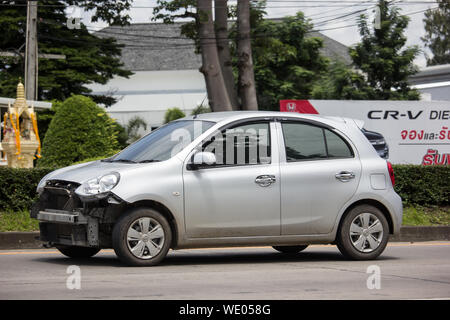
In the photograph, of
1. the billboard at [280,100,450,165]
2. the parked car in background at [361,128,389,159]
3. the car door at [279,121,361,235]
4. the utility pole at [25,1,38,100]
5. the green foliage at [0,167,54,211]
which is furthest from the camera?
the utility pole at [25,1,38,100]

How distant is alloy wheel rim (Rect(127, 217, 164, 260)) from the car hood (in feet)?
2.14

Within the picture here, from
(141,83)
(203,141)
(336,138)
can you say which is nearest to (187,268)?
(203,141)

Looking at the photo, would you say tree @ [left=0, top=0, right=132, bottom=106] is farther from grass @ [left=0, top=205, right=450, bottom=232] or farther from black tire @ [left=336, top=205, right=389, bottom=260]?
black tire @ [left=336, top=205, right=389, bottom=260]

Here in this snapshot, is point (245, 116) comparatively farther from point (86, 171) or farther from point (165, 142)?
point (86, 171)

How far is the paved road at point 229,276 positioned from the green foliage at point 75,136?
19.3 ft

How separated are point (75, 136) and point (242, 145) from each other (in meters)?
8.33

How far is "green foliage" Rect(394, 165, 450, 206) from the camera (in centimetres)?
1541

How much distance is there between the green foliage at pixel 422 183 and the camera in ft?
50.5

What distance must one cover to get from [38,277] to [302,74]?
1509 inches

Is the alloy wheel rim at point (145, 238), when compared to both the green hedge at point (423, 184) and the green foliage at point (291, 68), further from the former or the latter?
the green foliage at point (291, 68)

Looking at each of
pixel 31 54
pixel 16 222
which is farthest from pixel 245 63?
pixel 31 54

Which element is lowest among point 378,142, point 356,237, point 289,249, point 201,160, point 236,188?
point 289,249

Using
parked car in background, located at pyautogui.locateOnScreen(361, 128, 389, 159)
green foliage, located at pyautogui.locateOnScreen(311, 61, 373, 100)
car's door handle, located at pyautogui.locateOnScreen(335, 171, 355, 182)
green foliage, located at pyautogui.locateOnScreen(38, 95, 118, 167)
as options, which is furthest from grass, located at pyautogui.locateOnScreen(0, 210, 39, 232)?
green foliage, located at pyautogui.locateOnScreen(311, 61, 373, 100)

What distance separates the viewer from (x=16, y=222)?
1272 cm
